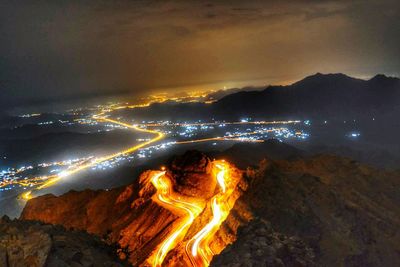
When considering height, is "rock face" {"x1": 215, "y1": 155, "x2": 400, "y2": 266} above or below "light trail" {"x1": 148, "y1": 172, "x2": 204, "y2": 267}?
above

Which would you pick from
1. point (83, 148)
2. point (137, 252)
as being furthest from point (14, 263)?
point (83, 148)

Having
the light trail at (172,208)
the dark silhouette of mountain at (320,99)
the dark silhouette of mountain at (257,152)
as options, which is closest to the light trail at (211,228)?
the light trail at (172,208)

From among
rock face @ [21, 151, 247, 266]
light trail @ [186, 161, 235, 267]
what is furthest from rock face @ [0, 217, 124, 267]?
rock face @ [21, 151, 247, 266]

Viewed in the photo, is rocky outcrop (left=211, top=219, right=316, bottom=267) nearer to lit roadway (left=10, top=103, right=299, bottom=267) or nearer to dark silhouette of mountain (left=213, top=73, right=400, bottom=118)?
lit roadway (left=10, top=103, right=299, bottom=267)

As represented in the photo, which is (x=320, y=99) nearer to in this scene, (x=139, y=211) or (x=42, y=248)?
(x=139, y=211)

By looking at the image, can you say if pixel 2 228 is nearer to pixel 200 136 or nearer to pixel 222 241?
pixel 222 241

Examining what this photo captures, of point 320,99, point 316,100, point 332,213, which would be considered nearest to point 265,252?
point 332,213
